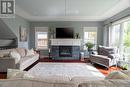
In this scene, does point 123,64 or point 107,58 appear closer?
point 107,58

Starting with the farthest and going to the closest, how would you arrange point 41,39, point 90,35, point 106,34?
point 41,39 → point 90,35 → point 106,34

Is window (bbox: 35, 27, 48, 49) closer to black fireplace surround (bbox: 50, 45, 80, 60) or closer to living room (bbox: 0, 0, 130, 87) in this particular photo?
living room (bbox: 0, 0, 130, 87)

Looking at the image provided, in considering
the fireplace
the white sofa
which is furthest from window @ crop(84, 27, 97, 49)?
the white sofa

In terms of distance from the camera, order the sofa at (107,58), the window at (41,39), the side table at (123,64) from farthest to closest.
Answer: the window at (41,39), the sofa at (107,58), the side table at (123,64)

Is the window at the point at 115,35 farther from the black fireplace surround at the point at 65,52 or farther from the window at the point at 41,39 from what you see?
the window at the point at 41,39

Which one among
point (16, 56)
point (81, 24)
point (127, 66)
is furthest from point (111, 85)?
point (81, 24)

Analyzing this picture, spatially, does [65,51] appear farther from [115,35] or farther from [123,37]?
[123,37]

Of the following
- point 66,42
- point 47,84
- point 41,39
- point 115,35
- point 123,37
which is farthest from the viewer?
point 41,39

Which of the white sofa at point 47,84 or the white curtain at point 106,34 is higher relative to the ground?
the white curtain at point 106,34

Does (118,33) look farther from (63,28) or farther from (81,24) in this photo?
(63,28)

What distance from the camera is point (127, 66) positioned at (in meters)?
5.04

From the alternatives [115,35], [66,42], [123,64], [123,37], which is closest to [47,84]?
[123,64]

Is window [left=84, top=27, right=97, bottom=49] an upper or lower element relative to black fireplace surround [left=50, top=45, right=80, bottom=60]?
upper

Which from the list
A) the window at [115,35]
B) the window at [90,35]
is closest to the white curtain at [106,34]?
the window at [115,35]
